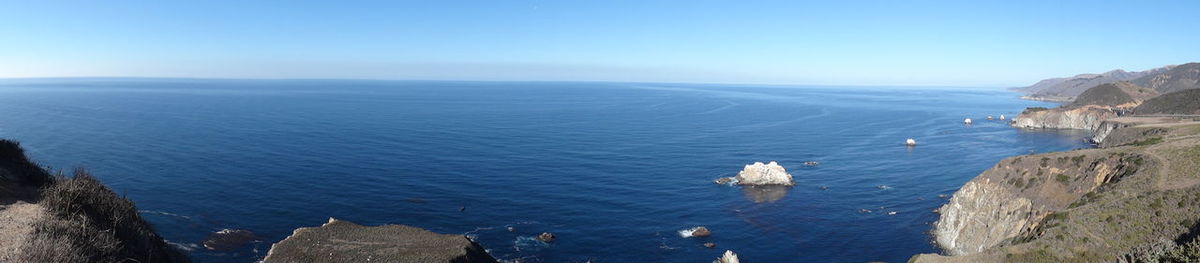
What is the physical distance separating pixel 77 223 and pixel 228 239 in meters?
32.6

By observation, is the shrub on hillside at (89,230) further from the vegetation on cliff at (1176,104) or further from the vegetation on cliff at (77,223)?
the vegetation on cliff at (1176,104)

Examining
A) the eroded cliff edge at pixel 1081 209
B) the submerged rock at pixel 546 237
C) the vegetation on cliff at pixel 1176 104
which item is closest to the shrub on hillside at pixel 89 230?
the submerged rock at pixel 546 237

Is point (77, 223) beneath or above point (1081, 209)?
above

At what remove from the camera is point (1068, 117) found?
184m

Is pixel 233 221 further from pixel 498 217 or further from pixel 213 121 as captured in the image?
pixel 213 121

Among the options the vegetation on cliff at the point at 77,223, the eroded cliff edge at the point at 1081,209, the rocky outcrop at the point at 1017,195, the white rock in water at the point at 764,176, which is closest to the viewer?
the vegetation on cliff at the point at 77,223

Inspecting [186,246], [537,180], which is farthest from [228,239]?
[537,180]

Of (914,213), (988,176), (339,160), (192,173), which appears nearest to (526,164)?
(339,160)

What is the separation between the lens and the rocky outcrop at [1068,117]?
590 feet

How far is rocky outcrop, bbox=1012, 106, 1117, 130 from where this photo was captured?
590 ft

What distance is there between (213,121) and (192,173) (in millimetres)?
86126

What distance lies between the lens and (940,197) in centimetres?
8606

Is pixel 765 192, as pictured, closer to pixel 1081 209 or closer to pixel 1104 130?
pixel 1081 209

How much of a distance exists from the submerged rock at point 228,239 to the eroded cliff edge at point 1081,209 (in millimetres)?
63551
